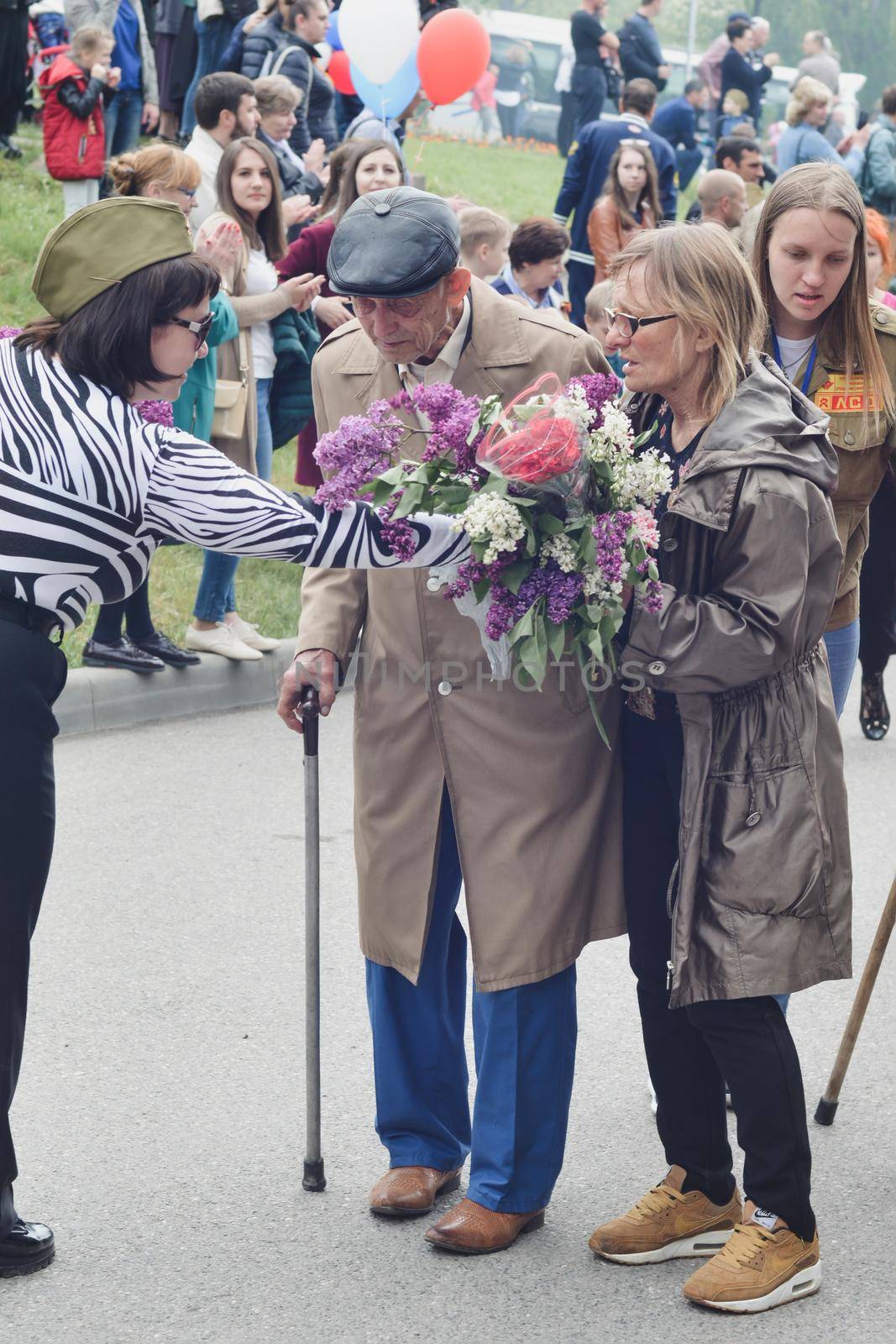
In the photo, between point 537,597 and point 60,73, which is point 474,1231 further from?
point 60,73

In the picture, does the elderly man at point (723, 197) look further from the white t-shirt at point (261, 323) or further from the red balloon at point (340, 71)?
the red balloon at point (340, 71)

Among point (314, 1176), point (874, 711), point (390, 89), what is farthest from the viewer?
point (390, 89)

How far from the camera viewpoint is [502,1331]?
10.3 ft

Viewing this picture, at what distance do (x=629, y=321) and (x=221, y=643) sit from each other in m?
4.98

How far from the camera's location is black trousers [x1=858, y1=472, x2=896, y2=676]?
6.20 metres

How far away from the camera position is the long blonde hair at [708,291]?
3.04 meters

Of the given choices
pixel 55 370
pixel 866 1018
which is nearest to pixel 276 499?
pixel 55 370

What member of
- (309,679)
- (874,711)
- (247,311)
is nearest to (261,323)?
(247,311)

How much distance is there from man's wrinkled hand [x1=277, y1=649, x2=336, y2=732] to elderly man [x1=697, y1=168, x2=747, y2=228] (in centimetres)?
750

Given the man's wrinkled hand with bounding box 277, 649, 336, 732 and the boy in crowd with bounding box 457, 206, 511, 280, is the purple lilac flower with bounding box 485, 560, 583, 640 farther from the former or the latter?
the boy in crowd with bounding box 457, 206, 511, 280

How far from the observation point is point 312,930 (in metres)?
3.53

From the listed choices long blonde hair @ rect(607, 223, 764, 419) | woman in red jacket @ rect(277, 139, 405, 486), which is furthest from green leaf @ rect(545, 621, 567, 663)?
woman in red jacket @ rect(277, 139, 405, 486)

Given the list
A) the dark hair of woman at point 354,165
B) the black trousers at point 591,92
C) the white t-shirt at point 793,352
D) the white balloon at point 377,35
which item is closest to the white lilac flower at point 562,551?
the white t-shirt at point 793,352

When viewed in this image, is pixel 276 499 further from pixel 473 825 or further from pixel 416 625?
pixel 473 825
